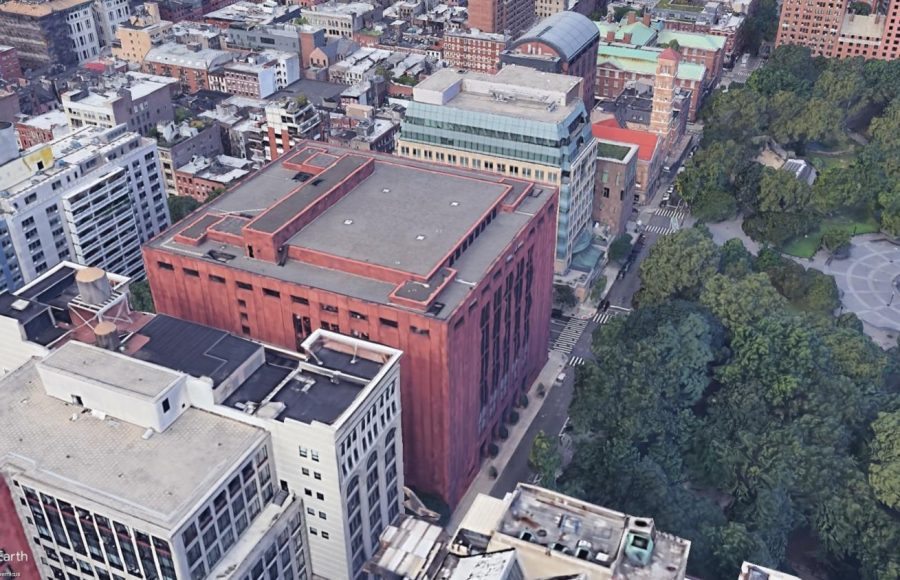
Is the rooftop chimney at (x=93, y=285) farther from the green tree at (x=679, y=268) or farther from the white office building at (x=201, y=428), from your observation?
the green tree at (x=679, y=268)

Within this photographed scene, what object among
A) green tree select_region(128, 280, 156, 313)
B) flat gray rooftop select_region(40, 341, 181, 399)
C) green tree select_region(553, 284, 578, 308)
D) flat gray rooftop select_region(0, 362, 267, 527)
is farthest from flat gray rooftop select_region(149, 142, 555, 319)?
green tree select_region(553, 284, 578, 308)

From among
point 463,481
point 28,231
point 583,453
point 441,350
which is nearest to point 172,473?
point 441,350

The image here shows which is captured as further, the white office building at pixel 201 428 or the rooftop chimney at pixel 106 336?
the rooftop chimney at pixel 106 336

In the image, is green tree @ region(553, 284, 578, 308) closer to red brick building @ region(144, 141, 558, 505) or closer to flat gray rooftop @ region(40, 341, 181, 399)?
red brick building @ region(144, 141, 558, 505)

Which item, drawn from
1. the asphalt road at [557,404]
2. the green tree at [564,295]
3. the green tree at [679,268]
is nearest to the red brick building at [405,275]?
the asphalt road at [557,404]

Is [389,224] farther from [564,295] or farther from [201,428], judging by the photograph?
[564,295]

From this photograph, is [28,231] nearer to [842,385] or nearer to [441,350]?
[441,350]

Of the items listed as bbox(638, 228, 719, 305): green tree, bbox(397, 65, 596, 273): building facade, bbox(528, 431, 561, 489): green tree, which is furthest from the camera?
bbox(397, 65, 596, 273): building facade
